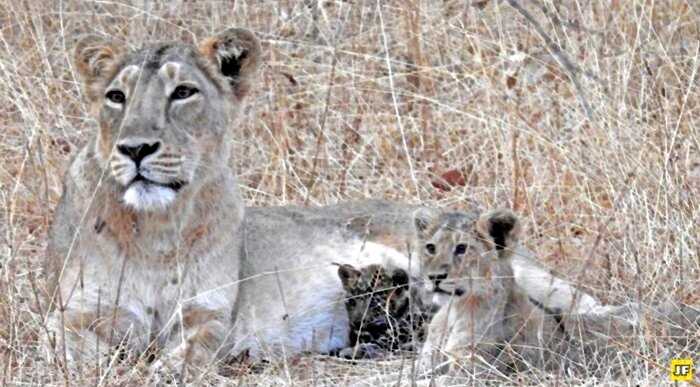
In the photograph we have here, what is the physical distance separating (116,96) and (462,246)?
1.49m

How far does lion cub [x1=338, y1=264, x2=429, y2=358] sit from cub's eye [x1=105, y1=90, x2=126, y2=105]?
3.89ft

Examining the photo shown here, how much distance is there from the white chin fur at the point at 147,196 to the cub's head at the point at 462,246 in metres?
0.94

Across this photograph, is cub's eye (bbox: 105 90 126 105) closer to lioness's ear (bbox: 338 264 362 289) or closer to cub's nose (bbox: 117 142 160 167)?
cub's nose (bbox: 117 142 160 167)

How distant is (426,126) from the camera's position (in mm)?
8680

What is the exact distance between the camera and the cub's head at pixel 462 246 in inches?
218

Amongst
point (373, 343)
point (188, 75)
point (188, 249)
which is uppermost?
point (188, 75)

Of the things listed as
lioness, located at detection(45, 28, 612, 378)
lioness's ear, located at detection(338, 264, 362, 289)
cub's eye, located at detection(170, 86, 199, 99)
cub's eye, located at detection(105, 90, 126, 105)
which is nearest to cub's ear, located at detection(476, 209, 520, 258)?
lioness, located at detection(45, 28, 612, 378)

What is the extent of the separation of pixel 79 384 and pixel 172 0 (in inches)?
193

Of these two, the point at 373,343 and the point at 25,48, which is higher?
the point at 25,48

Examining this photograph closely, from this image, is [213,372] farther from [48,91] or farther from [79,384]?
[48,91]

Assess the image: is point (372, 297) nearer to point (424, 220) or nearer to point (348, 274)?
point (348, 274)

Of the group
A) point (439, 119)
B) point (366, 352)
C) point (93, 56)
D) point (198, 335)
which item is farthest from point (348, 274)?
point (439, 119)

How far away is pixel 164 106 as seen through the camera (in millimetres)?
6070

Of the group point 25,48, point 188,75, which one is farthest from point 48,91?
point 188,75
